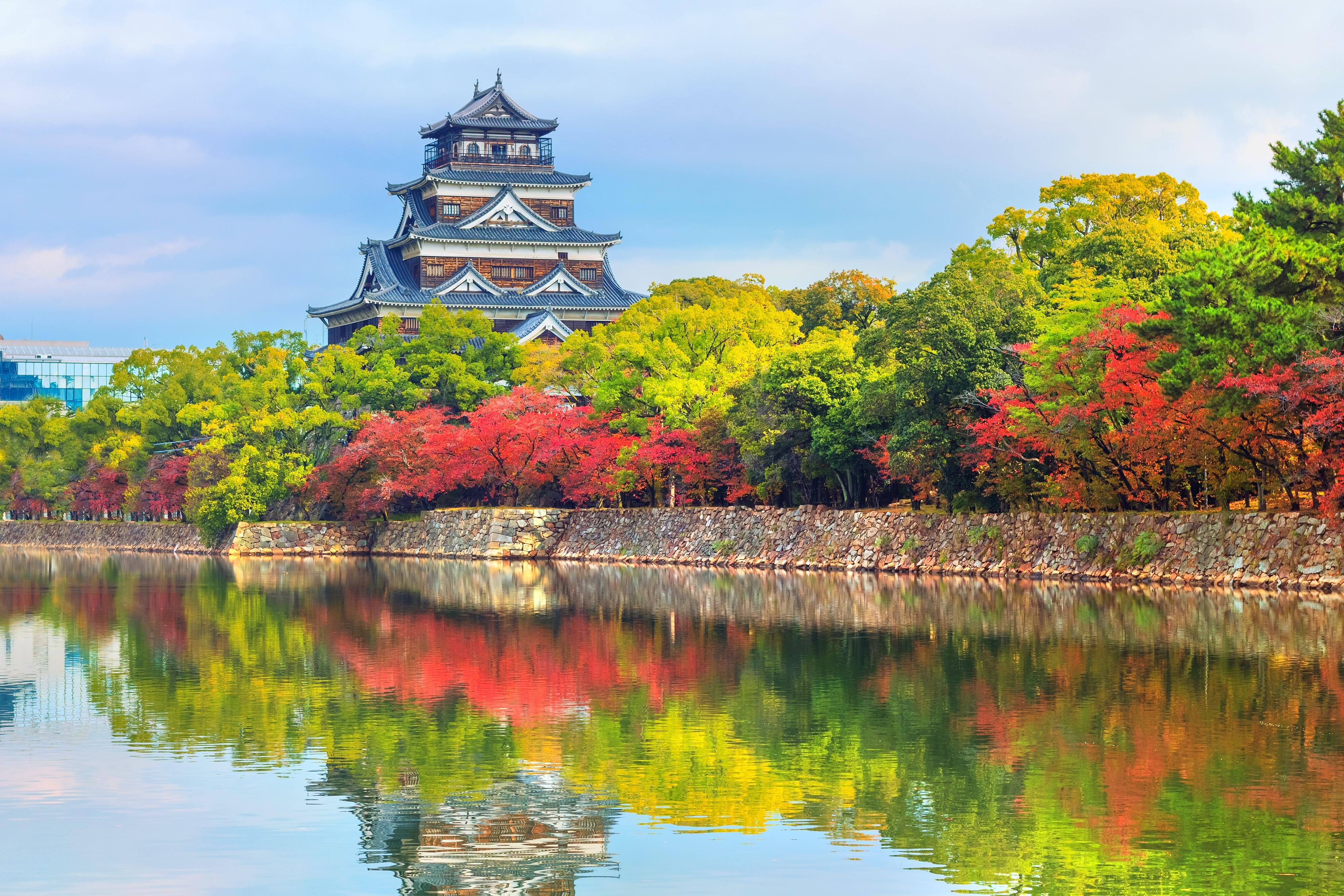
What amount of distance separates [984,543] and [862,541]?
4.70 metres

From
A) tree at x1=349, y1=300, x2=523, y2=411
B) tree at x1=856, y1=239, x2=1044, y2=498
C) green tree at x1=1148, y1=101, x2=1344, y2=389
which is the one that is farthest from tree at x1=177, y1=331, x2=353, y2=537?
green tree at x1=1148, y1=101, x2=1344, y2=389

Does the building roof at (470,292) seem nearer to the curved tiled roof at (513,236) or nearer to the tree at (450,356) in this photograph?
the curved tiled roof at (513,236)

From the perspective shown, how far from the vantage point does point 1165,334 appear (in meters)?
30.4

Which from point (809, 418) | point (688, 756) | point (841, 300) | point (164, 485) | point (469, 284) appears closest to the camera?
point (688, 756)

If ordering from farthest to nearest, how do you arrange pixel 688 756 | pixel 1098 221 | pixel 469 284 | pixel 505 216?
1. pixel 505 216
2. pixel 469 284
3. pixel 1098 221
4. pixel 688 756

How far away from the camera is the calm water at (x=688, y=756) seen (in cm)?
962

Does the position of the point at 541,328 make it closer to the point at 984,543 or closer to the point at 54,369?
the point at 984,543

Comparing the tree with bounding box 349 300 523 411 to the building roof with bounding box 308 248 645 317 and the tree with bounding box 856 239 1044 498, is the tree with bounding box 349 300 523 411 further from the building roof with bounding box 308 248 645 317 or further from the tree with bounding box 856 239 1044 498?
the tree with bounding box 856 239 1044 498

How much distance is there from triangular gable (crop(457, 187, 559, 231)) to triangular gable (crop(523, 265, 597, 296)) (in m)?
3.01

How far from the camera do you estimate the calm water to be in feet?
31.6

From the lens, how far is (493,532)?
54.1 m

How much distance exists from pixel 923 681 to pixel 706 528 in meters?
30.6

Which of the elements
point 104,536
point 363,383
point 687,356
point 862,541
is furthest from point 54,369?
point 862,541

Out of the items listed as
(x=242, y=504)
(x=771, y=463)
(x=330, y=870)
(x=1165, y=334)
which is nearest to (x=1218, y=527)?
(x=1165, y=334)
